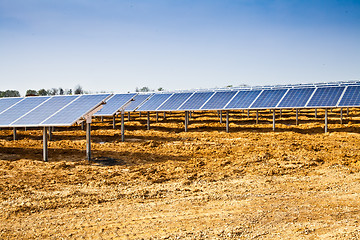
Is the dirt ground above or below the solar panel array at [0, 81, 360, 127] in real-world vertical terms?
below

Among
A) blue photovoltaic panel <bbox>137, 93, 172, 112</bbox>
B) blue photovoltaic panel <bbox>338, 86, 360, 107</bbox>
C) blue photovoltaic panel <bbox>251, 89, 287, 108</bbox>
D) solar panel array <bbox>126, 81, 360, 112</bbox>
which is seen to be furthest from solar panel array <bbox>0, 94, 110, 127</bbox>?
blue photovoltaic panel <bbox>338, 86, 360, 107</bbox>

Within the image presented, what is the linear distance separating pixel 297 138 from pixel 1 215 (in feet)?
56.5

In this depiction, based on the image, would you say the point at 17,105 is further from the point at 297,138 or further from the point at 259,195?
the point at 297,138

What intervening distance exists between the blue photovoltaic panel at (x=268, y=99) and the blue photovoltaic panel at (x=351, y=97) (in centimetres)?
431

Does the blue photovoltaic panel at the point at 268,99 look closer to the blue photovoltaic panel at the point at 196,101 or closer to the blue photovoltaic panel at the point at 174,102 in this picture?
the blue photovoltaic panel at the point at 196,101

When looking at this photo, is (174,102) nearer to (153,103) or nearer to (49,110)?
(153,103)

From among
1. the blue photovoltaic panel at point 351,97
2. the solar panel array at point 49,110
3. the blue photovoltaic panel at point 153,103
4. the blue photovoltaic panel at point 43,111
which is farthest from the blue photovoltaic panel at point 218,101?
the blue photovoltaic panel at point 43,111

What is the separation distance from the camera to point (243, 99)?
28016mm

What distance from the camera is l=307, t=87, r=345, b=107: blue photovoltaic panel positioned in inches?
951

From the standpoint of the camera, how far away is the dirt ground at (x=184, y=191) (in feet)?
24.8

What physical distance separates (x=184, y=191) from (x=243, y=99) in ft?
60.2

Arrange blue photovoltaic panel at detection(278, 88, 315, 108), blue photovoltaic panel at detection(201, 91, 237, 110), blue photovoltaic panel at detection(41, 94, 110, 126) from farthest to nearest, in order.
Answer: blue photovoltaic panel at detection(201, 91, 237, 110) → blue photovoltaic panel at detection(278, 88, 315, 108) → blue photovoltaic panel at detection(41, 94, 110, 126)

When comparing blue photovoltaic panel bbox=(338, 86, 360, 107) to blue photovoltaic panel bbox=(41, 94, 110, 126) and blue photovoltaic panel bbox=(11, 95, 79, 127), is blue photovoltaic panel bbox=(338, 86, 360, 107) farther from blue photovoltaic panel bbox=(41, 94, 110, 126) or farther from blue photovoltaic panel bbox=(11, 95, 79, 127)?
blue photovoltaic panel bbox=(11, 95, 79, 127)

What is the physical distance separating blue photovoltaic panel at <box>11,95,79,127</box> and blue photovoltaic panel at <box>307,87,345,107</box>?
15.6m
